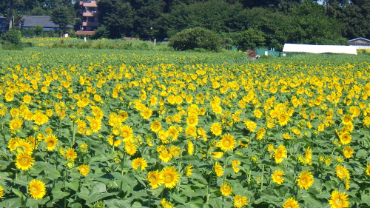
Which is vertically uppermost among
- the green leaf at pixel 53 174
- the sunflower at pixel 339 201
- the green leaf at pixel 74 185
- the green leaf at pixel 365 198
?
the sunflower at pixel 339 201

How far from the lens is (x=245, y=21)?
5150cm

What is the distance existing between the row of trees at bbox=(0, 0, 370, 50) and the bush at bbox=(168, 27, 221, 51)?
1345 cm

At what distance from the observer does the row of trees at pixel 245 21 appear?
48594 mm

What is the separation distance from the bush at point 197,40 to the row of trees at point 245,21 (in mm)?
13454

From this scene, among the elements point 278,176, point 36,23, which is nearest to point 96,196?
point 278,176

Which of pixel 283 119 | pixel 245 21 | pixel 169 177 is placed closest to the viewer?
pixel 169 177

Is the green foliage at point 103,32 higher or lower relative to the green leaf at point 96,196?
higher

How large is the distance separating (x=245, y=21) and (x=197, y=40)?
2191cm

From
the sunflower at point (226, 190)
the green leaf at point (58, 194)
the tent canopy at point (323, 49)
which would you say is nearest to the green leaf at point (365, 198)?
the sunflower at point (226, 190)

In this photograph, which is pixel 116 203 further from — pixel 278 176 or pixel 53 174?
pixel 278 176

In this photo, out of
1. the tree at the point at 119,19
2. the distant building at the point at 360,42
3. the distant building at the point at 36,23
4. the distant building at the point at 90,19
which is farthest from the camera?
the distant building at the point at 90,19

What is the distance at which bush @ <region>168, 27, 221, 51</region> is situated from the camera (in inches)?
1222

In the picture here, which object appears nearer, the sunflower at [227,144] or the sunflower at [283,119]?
the sunflower at [227,144]

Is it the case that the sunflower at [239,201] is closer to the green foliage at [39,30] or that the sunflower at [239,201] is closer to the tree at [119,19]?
the tree at [119,19]
